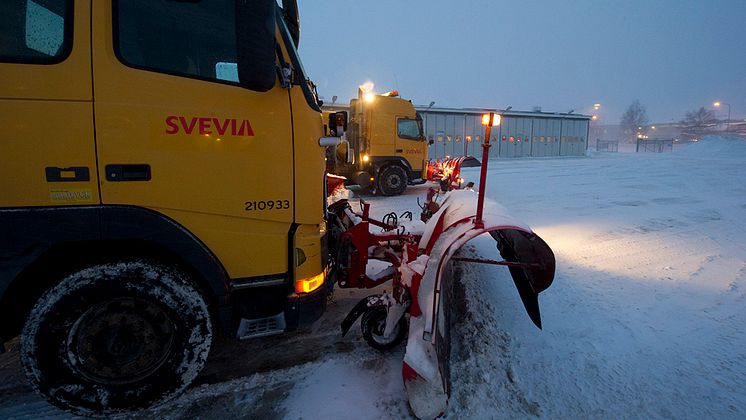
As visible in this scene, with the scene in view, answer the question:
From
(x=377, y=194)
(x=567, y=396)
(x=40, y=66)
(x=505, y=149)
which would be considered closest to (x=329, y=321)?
(x=567, y=396)

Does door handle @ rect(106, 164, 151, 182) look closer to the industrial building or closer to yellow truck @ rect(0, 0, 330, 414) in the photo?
yellow truck @ rect(0, 0, 330, 414)

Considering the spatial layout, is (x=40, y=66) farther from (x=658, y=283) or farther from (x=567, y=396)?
(x=658, y=283)

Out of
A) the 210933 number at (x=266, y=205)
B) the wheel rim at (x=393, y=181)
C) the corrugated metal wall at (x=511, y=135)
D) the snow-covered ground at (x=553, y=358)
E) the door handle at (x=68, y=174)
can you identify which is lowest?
the snow-covered ground at (x=553, y=358)

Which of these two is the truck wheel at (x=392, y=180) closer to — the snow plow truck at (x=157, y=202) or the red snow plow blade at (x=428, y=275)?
the red snow plow blade at (x=428, y=275)

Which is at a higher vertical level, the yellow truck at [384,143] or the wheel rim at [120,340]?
the yellow truck at [384,143]

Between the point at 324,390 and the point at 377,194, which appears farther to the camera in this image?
the point at 377,194

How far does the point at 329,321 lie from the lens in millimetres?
3361

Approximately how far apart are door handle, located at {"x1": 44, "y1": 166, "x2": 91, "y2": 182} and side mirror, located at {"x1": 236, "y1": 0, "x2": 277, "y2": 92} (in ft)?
3.33

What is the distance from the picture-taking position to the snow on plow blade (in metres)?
2.06

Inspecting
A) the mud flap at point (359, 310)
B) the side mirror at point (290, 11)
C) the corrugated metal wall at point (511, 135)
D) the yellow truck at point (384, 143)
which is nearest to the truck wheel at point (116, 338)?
the mud flap at point (359, 310)

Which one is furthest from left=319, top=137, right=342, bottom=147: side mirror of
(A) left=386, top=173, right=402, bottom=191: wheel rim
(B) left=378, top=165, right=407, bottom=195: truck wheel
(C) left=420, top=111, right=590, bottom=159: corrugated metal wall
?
(C) left=420, top=111, right=590, bottom=159: corrugated metal wall

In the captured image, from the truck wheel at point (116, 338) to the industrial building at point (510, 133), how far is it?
23707mm

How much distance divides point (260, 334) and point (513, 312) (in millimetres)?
2391

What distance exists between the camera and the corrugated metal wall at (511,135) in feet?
88.1
